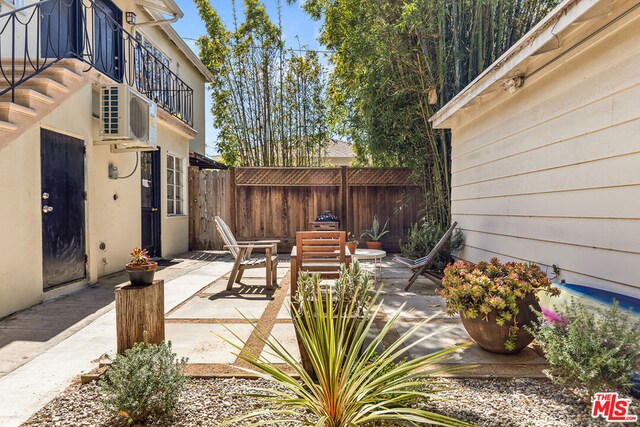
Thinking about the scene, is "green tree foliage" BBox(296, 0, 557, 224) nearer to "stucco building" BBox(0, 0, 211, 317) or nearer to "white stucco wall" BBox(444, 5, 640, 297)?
"white stucco wall" BBox(444, 5, 640, 297)

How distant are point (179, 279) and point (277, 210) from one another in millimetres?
3354

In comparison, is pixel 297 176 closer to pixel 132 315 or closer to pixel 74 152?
pixel 74 152

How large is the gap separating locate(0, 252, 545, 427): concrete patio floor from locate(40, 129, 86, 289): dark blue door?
34cm

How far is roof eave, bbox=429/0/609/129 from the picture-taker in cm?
241

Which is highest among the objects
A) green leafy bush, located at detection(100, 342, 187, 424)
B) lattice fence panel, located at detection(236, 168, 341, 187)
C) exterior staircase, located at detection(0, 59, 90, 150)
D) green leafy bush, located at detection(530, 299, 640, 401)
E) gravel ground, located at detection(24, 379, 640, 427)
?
exterior staircase, located at detection(0, 59, 90, 150)

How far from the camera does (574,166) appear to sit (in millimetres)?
2951

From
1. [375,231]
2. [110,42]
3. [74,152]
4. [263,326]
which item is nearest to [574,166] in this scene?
[263,326]

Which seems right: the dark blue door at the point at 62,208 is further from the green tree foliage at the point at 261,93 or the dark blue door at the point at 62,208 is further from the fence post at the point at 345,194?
the green tree foliage at the point at 261,93

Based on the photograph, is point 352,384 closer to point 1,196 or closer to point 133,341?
A: point 133,341

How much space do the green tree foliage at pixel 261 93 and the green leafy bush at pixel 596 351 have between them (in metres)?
8.13

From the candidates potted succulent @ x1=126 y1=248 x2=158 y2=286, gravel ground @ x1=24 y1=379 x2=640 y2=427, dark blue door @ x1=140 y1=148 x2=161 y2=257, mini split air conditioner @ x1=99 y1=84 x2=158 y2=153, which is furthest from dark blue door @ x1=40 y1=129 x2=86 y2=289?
gravel ground @ x1=24 y1=379 x2=640 y2=427

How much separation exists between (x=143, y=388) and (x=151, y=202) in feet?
19.6

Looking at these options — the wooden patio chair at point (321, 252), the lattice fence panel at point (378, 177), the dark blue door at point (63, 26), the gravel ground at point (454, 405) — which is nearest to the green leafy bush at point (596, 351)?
the gravel ground at point (454, 405)

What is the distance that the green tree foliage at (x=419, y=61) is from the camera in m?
5.47
